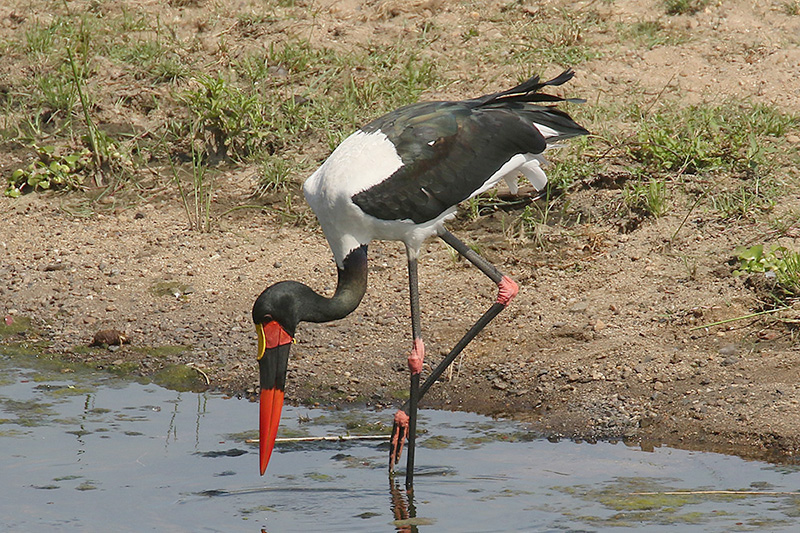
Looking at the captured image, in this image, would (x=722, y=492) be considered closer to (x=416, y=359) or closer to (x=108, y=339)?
(x=416, y=359)

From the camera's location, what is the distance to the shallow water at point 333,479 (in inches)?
158

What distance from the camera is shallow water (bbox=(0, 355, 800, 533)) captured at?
4023 mm

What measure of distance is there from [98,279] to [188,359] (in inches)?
38.9

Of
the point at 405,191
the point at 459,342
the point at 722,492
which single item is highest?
the point at 405,191

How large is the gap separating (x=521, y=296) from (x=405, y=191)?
130 cm

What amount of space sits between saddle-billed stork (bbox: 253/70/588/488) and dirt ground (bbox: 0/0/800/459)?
0.52m

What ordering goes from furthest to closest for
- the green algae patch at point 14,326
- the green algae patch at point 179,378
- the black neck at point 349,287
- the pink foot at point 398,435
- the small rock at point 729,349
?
the green algae patch at point 14,326
the green algae patch at point 179,378
the small rock at point 729,349
the black neck at point 349,287
the pink foot at point 398,435

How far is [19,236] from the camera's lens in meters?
6.62

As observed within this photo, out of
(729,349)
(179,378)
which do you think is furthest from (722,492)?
(179,378)

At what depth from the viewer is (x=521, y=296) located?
5.67m

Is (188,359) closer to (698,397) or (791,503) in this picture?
(698,397)

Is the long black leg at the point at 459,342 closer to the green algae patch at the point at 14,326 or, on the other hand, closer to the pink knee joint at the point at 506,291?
the pink knee joint at the point at 506,291

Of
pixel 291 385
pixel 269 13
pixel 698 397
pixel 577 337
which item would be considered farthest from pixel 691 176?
pixel 269 13

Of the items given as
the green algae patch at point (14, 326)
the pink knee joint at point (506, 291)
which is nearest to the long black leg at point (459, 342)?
the pink knee joint at point (506, 291)
